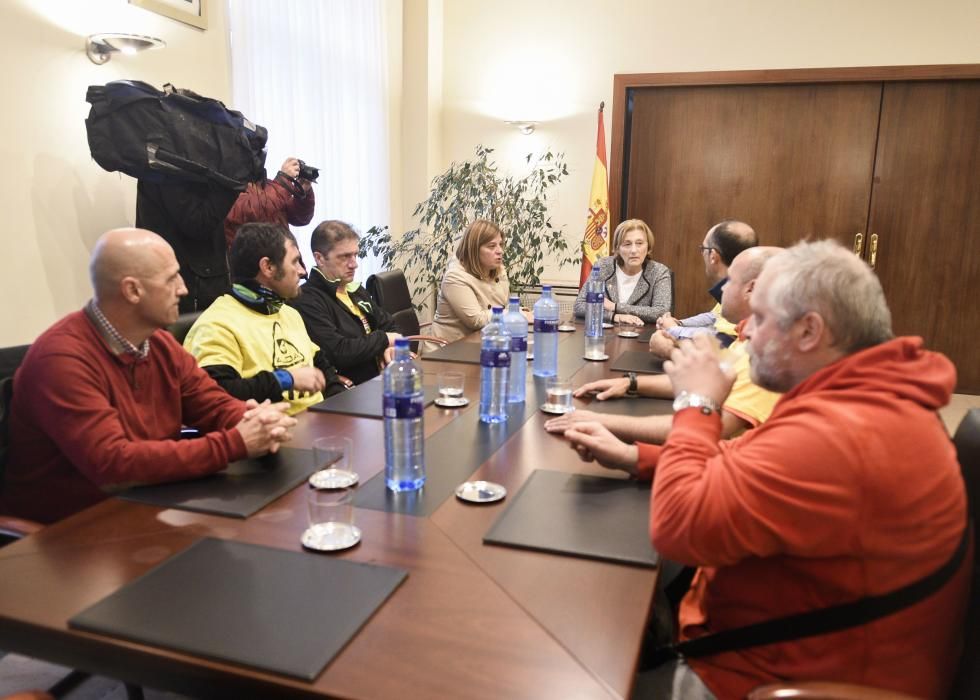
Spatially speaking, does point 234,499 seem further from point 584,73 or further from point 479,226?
point 584,73

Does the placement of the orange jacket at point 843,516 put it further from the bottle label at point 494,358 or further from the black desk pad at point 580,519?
the bottle label at point 494,358

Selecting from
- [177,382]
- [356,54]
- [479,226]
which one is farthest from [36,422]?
[356,54]

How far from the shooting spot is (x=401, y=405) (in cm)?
131

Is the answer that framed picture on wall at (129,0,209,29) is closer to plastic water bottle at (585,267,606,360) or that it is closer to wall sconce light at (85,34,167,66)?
wall sconce light at (85,34,167,66)

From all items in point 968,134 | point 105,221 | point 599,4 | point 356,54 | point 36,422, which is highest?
point 599,4

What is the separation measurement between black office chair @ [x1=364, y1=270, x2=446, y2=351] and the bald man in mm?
1756

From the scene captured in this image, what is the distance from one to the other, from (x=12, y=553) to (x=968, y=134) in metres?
5.62

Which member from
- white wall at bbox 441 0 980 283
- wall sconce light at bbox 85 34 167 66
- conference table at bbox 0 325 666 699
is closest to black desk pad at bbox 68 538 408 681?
conference table at bbox 0 325 666 699

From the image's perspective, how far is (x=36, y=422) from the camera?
4.84 ft

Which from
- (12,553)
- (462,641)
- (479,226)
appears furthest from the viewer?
(479,226)

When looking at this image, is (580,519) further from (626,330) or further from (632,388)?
(626,330)

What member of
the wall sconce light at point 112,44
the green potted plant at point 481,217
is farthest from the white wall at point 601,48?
the wall sconce light at point 112,44

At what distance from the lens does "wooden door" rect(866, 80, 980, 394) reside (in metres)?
4.76

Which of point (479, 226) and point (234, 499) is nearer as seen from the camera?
point (234, 499)
